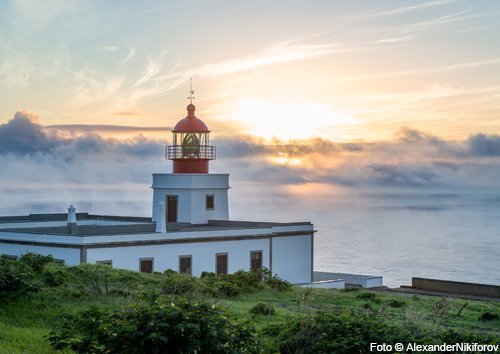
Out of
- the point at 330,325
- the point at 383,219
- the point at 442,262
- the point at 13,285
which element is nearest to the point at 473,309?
the point at 330,325

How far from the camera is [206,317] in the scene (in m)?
11.9

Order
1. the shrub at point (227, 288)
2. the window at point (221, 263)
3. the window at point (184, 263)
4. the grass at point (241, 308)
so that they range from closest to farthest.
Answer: the grass at point (241, 308)
the shrub at point (227, 288)
the window at point (184, 263)
the window at point (221, 263)

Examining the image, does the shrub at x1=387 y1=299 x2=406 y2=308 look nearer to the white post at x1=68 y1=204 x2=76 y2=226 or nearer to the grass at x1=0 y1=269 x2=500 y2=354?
the grass at x1=0 y1=269 x2=500 y2=354

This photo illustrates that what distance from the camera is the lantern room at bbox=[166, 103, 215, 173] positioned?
134 ft

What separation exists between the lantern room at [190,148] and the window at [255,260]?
629cm

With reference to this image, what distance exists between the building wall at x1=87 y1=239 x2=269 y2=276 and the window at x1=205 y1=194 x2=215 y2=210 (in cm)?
448

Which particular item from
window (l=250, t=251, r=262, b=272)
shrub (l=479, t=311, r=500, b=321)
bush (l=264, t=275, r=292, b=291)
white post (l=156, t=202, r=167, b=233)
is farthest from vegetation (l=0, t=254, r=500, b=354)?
window (l=250, t=251, r=262, b=272)

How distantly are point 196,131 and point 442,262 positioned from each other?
1950 inches

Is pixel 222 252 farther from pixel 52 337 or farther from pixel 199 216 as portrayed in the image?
pixel 52 337

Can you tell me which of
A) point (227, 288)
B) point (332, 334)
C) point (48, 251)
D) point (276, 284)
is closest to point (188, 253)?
point (48, 251)

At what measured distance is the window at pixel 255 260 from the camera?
36.3 meters

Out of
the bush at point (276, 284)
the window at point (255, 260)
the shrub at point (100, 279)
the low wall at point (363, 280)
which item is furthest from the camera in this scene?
the low wall at point (363, 280)

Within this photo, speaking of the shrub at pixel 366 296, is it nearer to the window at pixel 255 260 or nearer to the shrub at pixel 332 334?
the shrub at pixel 332 334

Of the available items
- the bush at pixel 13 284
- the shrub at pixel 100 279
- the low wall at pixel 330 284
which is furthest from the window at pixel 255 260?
the bush at pixel 13 284
